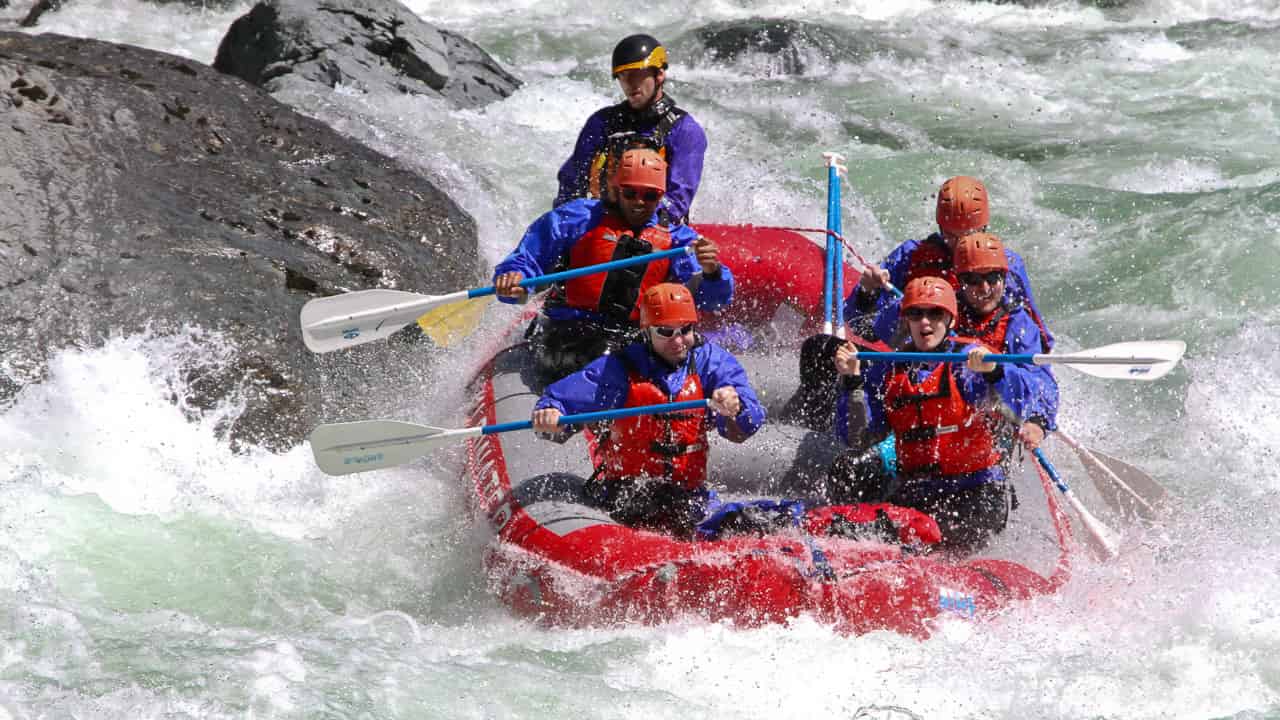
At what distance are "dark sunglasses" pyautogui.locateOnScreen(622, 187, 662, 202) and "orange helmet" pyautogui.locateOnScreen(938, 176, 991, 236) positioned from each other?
108 cm

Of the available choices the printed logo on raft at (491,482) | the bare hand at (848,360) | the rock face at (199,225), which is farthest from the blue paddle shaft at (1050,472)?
the rock face at (199,225)

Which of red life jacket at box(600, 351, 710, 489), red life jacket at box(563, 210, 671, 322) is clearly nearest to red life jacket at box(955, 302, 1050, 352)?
red life jacket at box(600, 351, 710, 489)

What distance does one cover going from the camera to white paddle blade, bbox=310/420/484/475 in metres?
5.00

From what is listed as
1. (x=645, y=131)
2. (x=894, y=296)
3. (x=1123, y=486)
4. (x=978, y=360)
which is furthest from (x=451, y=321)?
(x=1123, y=486)

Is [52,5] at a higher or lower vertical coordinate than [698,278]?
higher

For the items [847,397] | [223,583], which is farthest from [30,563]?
[847,397]

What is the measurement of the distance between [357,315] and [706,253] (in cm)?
144

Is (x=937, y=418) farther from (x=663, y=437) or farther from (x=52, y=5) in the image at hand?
(x=52, y=5)

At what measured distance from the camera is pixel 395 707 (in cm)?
423

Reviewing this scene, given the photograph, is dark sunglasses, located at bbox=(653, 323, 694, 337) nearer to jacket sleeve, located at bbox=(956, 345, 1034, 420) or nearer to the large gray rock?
jacket sleeve, located at bbox=(956, 345, 1034, 420)

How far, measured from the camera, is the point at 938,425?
461 cm

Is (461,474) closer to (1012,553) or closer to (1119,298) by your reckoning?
(1012,553)

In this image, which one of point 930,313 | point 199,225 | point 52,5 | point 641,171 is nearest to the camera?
point 930,313

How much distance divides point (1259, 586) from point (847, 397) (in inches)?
67.7
